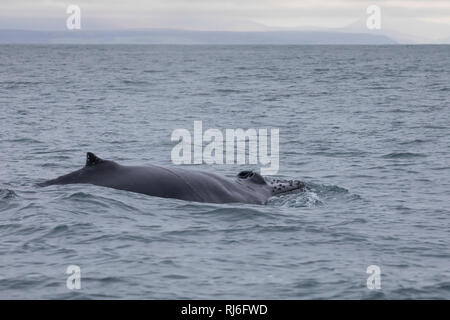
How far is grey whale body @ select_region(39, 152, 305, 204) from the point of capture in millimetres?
16625

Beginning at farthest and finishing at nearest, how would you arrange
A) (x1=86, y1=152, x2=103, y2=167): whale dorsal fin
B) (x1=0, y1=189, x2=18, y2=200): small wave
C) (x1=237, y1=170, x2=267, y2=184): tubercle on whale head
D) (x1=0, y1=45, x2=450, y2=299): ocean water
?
1. (x1=237, y1=170, x2=267, y2=184): tubercle on whale head
2. (x1=0, y1=189, x2=18, y2=200): small wave
3. (x1=86, y1=152, x2=103, y2=167): whale dorsal fin
4. (x1=0, y1=45, x2=450, y2=299): ocean water

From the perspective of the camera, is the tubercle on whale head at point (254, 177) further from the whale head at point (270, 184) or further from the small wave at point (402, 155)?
the small wave at point (402, 155)

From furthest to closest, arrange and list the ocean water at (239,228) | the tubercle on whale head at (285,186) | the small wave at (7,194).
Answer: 1. the tubercle on whale head at (285,186)
2. the small wave at (7,194)
3. the ocean water at (239,228)

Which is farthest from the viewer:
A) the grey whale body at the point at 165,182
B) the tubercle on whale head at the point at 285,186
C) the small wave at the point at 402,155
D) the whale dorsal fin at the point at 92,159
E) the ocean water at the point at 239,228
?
the small wave at the point at 402,155

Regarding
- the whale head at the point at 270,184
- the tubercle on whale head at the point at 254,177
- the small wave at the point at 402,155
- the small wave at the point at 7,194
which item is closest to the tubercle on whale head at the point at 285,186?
the whale head at the point at 270,184

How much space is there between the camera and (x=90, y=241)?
14.0 metres

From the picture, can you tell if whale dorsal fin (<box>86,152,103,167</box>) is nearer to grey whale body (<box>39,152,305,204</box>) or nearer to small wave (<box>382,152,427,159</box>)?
grey whale body (<box>39,152,305,204</box>)

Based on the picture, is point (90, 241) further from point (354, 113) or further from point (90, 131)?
point (354, 113)

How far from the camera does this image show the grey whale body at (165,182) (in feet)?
54.5

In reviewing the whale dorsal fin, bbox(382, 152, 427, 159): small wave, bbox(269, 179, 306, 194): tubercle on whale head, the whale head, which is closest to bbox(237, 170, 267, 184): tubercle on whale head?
the whale head

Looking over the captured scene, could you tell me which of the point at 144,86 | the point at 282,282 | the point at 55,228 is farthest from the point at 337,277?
the point at 144,86

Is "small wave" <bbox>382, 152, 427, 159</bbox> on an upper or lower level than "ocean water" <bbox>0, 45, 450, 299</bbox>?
upper

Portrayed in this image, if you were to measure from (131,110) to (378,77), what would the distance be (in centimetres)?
4792

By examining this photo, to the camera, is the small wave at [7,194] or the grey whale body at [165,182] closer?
the grey whale body at [165,182]
